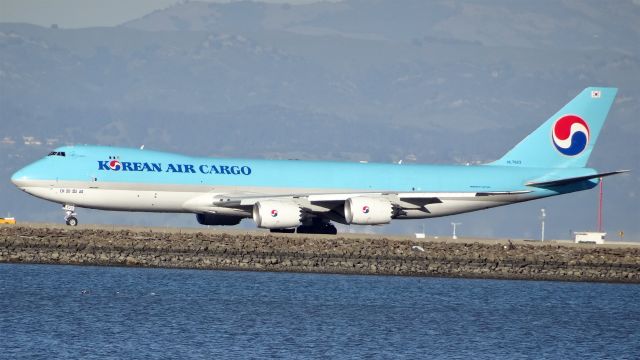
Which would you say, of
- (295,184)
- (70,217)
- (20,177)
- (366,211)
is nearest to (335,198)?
(366,211)

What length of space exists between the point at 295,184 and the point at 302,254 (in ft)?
26.5

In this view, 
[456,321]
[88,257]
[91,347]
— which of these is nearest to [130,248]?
[88,257]

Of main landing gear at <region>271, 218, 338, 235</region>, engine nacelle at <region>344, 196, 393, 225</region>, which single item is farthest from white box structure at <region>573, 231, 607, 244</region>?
engine nacelle at <region>344, 196, 393, 225</region>

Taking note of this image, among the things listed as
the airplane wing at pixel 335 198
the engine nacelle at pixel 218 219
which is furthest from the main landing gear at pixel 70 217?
the airplane wing at pixel 335 198

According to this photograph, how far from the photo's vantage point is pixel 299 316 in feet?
174

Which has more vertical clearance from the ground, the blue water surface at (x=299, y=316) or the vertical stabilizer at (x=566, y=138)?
the vertical stabilizer at (x=566, y=138)

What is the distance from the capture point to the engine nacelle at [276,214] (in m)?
71.9

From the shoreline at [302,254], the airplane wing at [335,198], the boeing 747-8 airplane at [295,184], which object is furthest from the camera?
the airplane wing at [335,198]

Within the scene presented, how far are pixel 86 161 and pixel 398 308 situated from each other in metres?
22.1

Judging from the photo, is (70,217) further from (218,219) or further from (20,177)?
(218,219)

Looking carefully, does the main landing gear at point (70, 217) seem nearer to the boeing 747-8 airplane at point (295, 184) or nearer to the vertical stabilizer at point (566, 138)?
the boeing 747-8 airplane at point (295, 184)

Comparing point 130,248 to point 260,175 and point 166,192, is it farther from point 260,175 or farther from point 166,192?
point 260,175

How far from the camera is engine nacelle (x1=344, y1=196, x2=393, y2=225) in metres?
73.5

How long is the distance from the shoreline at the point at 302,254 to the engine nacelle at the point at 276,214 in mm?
671
